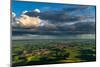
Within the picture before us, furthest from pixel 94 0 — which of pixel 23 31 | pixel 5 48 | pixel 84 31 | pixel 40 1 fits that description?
pixel 5 48

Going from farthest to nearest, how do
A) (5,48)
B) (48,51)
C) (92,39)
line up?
(92,39)
(48,51)
(5,48)

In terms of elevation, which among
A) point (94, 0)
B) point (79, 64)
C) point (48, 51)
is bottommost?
point (79, 64)

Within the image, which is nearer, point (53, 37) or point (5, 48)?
point (5, 48)

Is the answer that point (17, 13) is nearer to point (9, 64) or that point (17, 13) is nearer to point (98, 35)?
point (9, 64)

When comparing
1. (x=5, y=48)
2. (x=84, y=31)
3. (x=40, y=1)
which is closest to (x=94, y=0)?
(x=84, y=31)

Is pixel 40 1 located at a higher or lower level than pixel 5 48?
higher

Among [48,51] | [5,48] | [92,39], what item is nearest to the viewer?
[5,48]
